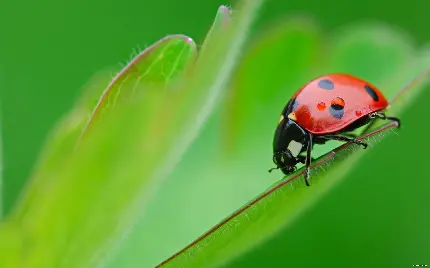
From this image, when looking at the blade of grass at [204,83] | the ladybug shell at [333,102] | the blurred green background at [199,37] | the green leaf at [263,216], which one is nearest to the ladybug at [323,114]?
the ladybug shell at [333,102]

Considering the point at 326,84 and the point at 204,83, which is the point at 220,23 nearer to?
the point at 204,83

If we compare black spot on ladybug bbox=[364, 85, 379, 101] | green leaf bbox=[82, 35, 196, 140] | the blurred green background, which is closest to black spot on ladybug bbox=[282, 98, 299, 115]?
black spot on ladybug bbox=[364, 85, 379, 101]

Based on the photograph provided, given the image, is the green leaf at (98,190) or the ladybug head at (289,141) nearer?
the green leaf at (98,190)

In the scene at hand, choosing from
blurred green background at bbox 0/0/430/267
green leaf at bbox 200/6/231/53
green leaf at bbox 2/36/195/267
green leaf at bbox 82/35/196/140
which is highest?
green leaf at bbox 200/6/231/53

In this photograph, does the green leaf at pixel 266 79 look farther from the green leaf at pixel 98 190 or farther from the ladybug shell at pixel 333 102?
the green leaf at pixel 98 190

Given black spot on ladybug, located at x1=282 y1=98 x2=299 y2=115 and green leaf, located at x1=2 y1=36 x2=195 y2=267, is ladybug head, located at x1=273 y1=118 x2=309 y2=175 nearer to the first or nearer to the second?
black spot on ladybug, located at x1=282 y1=98 x2=299 y2=115

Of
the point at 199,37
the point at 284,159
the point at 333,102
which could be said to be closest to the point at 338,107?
→ the point at 333,102

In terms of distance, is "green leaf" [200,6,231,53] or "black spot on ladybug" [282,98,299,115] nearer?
"green leaf" [200,6,231,53]
